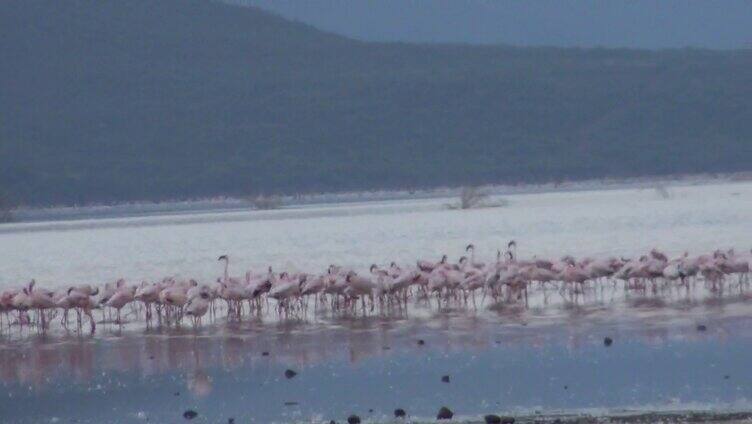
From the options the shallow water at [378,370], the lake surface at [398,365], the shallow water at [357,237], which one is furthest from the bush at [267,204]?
the shallow water at [378,370]

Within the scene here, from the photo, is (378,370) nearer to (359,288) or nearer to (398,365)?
(398,365)

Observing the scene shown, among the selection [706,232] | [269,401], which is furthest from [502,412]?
[706,232]

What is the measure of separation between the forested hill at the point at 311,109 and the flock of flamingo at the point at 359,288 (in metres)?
62.5

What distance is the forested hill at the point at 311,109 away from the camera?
82.6m

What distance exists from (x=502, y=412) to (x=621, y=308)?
5213 millimetres

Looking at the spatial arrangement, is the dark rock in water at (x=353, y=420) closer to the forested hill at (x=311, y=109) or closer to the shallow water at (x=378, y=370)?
the shallow water at (x=378, y=370)

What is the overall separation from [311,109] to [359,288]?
78279 millimetres

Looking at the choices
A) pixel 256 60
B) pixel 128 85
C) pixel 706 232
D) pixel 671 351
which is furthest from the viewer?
pixel 256 60

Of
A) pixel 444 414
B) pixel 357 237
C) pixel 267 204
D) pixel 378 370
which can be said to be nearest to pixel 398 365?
pixel 378 370

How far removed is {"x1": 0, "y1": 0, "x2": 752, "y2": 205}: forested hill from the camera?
82.6 meters

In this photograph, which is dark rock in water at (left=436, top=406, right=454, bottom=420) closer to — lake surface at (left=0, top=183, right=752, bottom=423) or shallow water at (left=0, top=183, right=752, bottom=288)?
lake surface at (left=0, top=183, right=752, bottom=423)

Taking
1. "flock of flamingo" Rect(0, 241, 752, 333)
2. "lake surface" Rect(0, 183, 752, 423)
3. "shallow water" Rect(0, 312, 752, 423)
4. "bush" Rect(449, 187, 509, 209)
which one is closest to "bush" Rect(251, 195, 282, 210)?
"bush" Rect(449, 187, 509, 209)

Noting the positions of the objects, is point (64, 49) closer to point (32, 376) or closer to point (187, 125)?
point (187, 125)

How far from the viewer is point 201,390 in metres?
10.4
